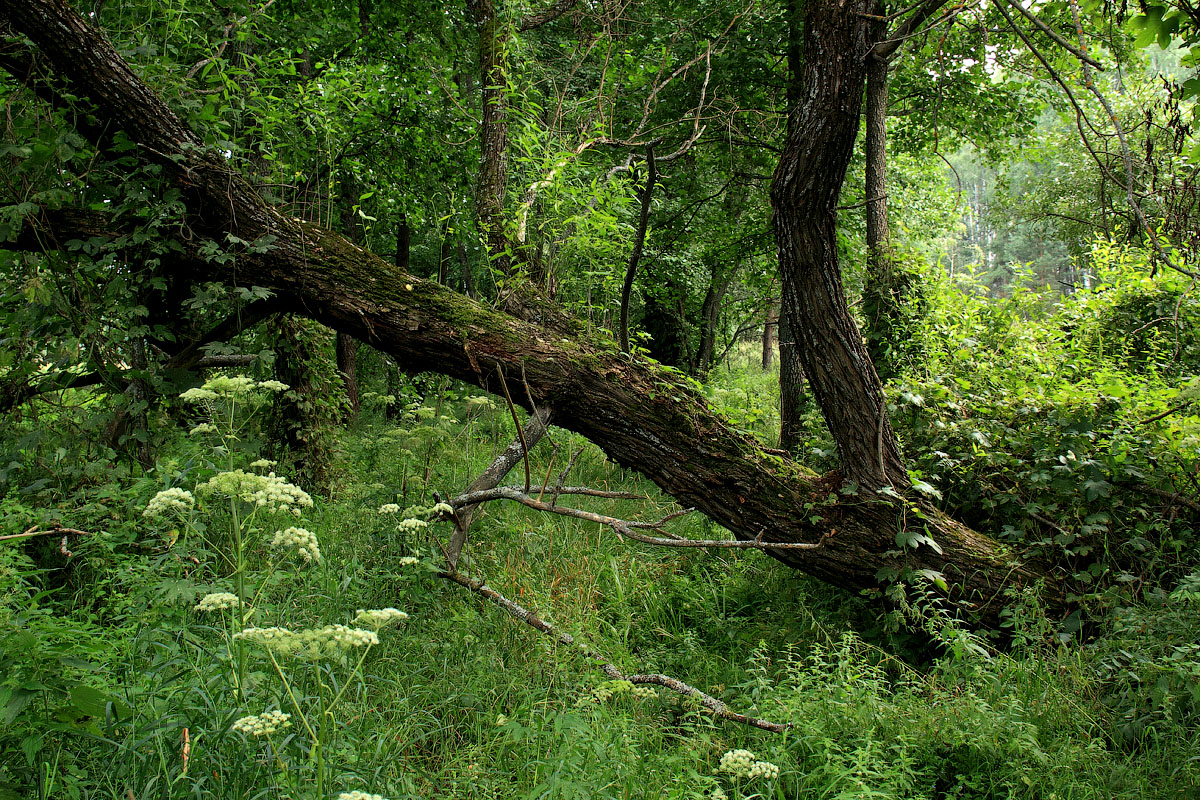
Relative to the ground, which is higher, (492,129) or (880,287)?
(492,129)

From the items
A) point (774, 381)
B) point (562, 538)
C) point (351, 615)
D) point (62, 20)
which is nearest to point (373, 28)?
point (62, 20)

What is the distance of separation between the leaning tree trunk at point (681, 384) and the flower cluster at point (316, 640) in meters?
2.08

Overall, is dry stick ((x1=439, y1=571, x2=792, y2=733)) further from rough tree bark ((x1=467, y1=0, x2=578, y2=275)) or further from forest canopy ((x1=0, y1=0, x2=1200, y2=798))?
rough tree bark ((x1=467, y1=0, x2=578, y2=275))

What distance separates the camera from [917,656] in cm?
388

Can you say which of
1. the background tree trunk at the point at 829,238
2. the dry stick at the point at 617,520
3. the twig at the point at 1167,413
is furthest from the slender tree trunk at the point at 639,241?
the twig at the point at 1167,413

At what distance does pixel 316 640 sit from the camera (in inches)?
69.2

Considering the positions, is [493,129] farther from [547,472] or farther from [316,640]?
[316,640]

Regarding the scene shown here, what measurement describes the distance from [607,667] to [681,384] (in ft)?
5.87

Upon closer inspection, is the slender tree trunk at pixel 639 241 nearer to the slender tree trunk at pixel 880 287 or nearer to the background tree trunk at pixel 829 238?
the background tree trunk at pixel 829 238

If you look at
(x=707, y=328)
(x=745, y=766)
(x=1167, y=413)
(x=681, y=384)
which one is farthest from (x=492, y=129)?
(x=707, y=328)

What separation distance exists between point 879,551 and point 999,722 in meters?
1.28

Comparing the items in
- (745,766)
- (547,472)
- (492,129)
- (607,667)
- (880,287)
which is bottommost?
(607,667)

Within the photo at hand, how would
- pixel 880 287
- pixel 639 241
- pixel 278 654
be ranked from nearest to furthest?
pixel 278 654 → pixel 639 241 → pixel 880 287

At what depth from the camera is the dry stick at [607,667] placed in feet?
9.98
